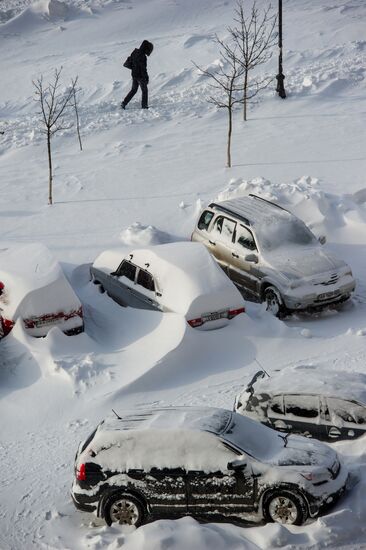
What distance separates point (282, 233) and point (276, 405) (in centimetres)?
608

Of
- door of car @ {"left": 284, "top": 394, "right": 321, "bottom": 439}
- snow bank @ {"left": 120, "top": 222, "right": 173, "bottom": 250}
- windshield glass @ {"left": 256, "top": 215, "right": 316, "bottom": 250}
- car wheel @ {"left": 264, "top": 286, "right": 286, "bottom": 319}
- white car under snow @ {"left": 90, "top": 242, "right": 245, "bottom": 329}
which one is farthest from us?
snow bank @ {"left": 120, "top": 222, "right": 173, "bottom": 250}

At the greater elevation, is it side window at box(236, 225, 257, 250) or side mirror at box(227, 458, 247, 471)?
side mirror at box(227, 458, 247, 471)

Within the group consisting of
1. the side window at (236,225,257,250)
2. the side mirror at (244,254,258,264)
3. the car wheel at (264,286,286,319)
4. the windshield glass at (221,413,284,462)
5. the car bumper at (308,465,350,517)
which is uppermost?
the windshield glass at (221,413,284,462)

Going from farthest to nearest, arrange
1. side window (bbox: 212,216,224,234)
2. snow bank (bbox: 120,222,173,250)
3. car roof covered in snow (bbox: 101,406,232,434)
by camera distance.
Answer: snow bank (bbox: 120,222,173,250), side window (bbox: 212,216,224,234), car roof covered in snow (bbox: 101,406,232,434)

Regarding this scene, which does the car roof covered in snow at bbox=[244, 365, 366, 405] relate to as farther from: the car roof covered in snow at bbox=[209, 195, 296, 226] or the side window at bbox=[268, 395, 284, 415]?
the car roof covered in snow at bbox=[209, 195, 296, 226]

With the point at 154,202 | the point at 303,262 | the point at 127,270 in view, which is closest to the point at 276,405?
the point at 303,262

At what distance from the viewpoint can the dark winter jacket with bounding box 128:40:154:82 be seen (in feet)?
85.3

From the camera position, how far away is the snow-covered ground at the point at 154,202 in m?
10.4

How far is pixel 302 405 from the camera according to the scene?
35.7 feet

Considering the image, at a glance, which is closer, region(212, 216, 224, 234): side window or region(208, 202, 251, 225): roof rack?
region(208, 202, 251, 225): roof rack

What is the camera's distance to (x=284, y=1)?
3659 centimetres

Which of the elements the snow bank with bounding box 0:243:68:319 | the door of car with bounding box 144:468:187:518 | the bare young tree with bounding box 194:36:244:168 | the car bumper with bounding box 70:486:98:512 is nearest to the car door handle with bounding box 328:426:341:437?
the door of car with bounding box 144:468:187:518

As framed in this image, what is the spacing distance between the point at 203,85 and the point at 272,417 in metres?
19.5

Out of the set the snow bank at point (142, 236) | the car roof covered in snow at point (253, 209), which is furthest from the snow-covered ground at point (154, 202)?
the car roof covered in snow at point (253, 209)
